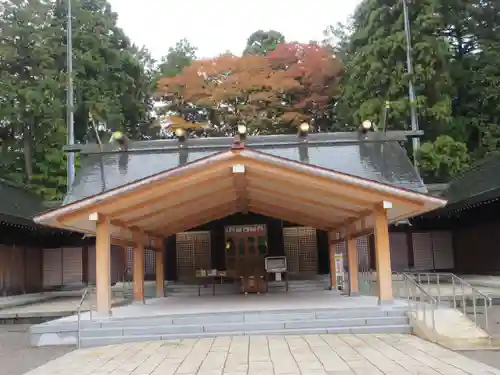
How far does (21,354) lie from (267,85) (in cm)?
2264

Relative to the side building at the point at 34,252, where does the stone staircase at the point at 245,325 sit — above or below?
below

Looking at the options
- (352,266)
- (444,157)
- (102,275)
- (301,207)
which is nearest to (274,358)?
(102,275)

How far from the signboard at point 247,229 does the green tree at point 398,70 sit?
29.2 ft

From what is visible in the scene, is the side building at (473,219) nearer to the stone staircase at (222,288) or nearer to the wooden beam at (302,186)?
the stone staircase at (222,288)

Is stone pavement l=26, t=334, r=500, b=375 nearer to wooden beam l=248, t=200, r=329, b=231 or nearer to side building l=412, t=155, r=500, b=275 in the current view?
wooden beam l=248, t=200, r=329, b=231

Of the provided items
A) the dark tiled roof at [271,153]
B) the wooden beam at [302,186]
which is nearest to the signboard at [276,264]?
the dark tiled roof at [271,153]

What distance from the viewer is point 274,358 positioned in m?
6.96

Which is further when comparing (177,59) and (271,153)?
(177,59)

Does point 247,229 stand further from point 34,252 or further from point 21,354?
point 21,354

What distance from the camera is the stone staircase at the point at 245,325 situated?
29.2 feet

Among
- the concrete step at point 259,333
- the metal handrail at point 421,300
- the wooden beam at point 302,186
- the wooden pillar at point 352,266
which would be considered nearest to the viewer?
the metal handrail at point 421,300

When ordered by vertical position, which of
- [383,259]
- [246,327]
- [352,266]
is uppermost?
[383,259]

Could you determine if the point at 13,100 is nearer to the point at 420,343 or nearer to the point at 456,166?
the point at 456,166

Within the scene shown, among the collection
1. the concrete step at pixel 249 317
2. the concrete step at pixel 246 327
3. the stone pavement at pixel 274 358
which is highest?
the concrete step at pixel 249 317
